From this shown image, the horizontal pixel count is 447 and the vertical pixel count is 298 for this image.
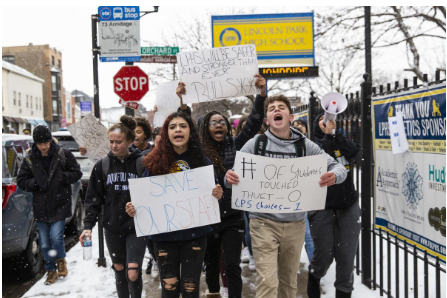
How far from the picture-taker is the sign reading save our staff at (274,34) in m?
11.3

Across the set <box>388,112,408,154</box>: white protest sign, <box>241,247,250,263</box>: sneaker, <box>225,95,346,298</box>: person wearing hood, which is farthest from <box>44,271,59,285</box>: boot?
<box>388,112,408,154</box>: white protest sign

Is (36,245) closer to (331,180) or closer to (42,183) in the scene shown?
(42,183)

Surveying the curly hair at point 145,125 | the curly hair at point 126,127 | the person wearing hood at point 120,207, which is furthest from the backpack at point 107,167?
the curly hair at point 145,125

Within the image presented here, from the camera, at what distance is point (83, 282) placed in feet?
18.7

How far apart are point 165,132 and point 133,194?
0.58m

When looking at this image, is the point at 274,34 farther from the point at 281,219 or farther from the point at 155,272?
the point at 281,219

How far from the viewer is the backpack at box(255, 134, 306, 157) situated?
383 cm

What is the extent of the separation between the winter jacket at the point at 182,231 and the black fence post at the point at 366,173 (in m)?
2.02

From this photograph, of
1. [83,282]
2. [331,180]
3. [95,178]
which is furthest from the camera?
[83,282]

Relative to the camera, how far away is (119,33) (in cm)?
804

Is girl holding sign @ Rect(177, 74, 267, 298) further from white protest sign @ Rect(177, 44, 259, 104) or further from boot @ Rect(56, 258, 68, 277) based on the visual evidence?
boot @ Rect(56, 258, 68, 277)

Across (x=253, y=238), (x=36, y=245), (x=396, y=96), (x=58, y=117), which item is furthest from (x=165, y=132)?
(x=58, y=117)

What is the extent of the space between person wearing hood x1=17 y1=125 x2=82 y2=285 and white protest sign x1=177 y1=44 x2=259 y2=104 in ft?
6.88

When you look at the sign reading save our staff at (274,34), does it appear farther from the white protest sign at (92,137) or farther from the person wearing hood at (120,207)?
the person wearing hood at (120,207)
